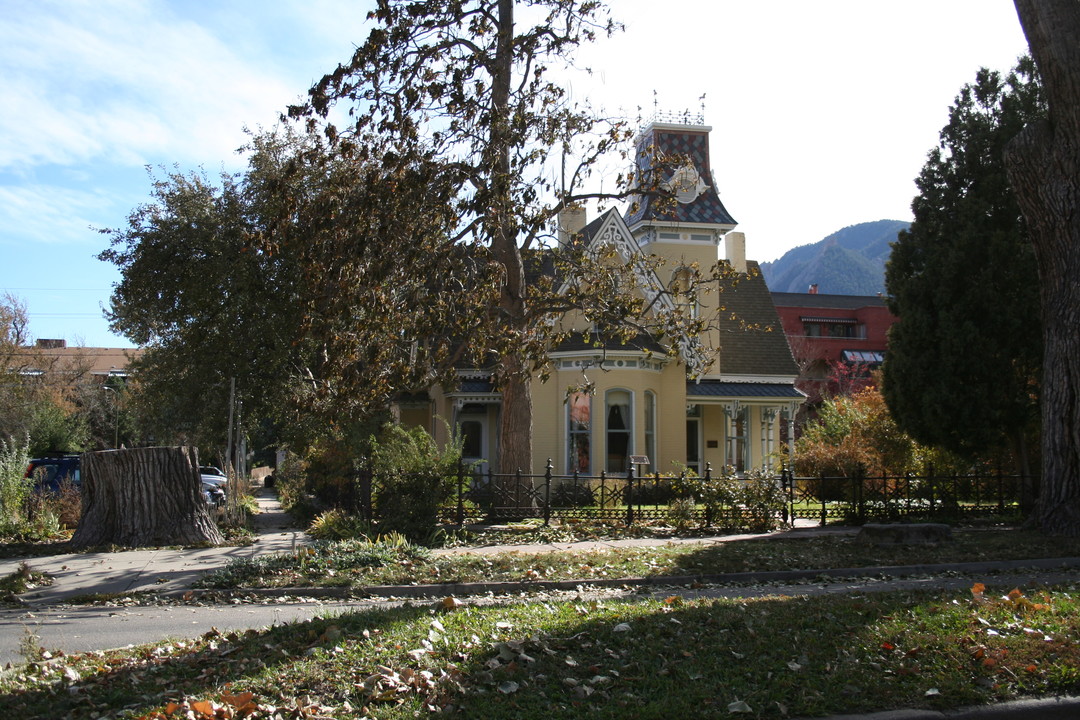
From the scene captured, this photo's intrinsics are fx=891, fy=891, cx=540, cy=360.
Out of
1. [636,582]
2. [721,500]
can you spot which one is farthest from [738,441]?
[636,582]

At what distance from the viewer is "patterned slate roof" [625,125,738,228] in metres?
26.7

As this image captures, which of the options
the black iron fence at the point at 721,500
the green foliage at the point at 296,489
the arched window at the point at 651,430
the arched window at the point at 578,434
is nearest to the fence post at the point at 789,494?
the black iron fence at the point at 721,500

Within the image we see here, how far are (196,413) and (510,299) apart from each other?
31.5 feet

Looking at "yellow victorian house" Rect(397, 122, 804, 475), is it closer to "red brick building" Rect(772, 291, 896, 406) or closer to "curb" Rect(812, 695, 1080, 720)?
"curb" Rect(812, 695, 1080, 720)

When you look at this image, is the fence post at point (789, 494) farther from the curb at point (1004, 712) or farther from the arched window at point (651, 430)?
the curb at point (1004, 712)

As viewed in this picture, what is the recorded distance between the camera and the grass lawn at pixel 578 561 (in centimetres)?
1082

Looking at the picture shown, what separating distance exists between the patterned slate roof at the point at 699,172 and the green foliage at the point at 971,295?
8624mm

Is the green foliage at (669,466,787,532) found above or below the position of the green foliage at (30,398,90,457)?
below

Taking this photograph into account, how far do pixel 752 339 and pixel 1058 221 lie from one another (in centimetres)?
Answer: 1416

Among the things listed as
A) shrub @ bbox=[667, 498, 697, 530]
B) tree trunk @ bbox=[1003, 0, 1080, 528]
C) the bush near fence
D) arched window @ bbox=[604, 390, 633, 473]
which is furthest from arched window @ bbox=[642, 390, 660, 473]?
tree trunk @ bbox=[1003, 0, 1080, 528]

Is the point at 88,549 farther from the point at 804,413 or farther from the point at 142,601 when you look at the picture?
the point at 804,413

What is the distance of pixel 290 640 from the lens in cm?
618

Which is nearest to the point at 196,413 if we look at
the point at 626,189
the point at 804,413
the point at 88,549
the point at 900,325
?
the point at 88,549

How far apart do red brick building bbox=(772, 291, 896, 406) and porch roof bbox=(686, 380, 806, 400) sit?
99.4ft
